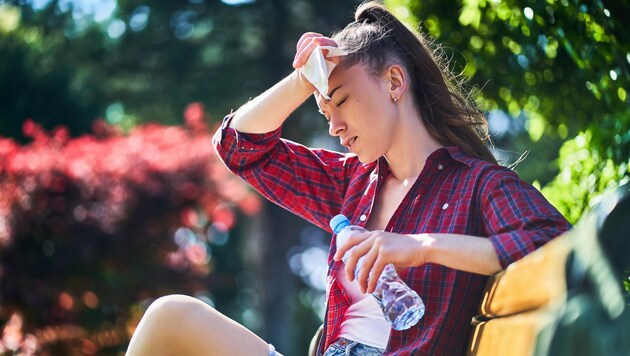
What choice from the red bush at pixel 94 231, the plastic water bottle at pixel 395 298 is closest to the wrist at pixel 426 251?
the plastic water bottle at pixel 395 298

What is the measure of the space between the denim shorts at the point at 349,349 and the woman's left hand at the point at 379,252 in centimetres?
36

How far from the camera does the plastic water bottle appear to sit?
2031 millimetres

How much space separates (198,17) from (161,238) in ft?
18.8

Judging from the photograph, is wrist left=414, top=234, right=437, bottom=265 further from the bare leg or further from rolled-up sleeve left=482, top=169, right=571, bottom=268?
the bare leg

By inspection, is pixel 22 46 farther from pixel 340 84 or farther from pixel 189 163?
pixel 340 84

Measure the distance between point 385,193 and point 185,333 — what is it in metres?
0.65

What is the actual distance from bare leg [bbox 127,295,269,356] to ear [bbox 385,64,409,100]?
73 centimetres

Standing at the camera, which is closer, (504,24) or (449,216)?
(449,216)

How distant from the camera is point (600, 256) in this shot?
4.06ft

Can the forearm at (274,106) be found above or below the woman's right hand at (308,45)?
below

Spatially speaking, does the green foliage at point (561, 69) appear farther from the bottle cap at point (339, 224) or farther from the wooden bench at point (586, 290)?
the wooden bench at point (586, 290)

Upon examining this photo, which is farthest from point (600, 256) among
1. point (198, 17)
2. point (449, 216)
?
point (198, 17)

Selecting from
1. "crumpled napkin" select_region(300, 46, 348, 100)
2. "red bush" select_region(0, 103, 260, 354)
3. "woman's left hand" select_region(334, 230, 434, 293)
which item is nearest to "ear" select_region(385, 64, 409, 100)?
"crumpled napkin" select_region(300, 46, 348, 100)

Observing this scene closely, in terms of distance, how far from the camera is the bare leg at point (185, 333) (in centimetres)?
213
